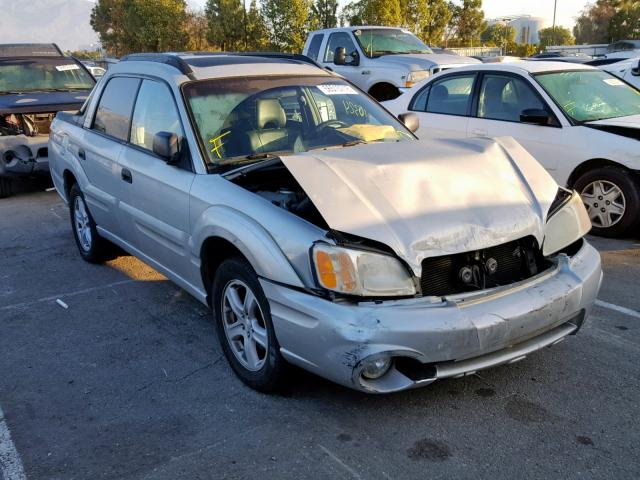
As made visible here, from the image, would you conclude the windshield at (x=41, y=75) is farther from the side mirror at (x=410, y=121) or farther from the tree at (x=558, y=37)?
the tree at (x=558, y=37)

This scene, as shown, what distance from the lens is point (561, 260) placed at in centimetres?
329

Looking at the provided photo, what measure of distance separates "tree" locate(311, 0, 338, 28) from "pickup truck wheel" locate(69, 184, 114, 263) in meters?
26.5

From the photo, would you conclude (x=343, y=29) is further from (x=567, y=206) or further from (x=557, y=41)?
(x=557, y=41)

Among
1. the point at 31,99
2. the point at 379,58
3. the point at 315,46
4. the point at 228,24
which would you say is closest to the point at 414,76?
the point at 379,58

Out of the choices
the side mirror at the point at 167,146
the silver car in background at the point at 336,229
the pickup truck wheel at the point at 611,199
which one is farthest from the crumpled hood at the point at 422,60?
the side mirror at the point at 167,146

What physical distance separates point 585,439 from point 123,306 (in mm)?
3314

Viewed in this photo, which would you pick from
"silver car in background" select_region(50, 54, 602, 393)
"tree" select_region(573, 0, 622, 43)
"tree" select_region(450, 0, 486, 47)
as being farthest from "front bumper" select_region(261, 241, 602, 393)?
"tree" select_region(573, 0, 622, 43)

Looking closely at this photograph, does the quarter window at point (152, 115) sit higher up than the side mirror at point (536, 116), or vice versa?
the quarter window at point (152, 115)

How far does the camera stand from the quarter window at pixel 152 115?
163 inches

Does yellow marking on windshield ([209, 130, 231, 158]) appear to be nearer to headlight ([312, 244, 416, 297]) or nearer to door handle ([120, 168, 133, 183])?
door handle ([120, 168, 133, 183])

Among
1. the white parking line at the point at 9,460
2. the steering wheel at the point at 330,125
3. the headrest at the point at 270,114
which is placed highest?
the headrest at the point at 270,114

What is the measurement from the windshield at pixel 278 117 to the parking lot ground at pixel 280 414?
4.26ft

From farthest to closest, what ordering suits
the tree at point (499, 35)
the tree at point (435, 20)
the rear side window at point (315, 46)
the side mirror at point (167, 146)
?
the tree at point (499, 35) → the tree at point (435, 20) → the rear side window at point (315, 46) → the side mirror at point (167, 146)

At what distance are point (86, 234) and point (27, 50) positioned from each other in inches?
238
